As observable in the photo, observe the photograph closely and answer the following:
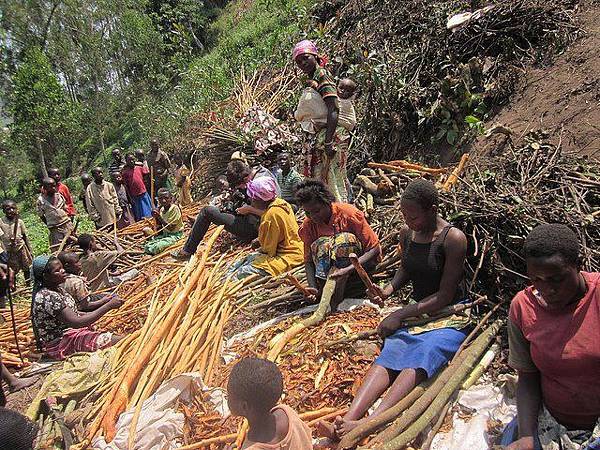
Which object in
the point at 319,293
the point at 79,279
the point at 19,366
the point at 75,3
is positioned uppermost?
the point at 75,3

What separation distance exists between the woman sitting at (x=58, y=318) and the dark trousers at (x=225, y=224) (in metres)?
1.74

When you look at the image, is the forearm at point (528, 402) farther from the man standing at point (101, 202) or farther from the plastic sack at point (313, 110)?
the man standing at point (101, 202)

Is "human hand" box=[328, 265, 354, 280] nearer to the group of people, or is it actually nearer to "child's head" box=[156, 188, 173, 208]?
the group of people

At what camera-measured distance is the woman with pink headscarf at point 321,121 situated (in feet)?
15.9

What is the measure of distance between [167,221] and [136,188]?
185 centimetres

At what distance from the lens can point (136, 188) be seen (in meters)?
8.54

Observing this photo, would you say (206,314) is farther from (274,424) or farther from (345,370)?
(274,424)

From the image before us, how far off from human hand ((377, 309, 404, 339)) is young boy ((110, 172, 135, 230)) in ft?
20.6

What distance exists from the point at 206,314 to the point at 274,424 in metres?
1.89

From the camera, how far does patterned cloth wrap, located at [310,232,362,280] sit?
384cm

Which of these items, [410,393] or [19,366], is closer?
[410,393]

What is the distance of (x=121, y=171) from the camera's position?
8.66m

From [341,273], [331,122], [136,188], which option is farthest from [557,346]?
[136,188]

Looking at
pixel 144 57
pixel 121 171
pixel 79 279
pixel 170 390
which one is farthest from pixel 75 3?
pixel 170 390
